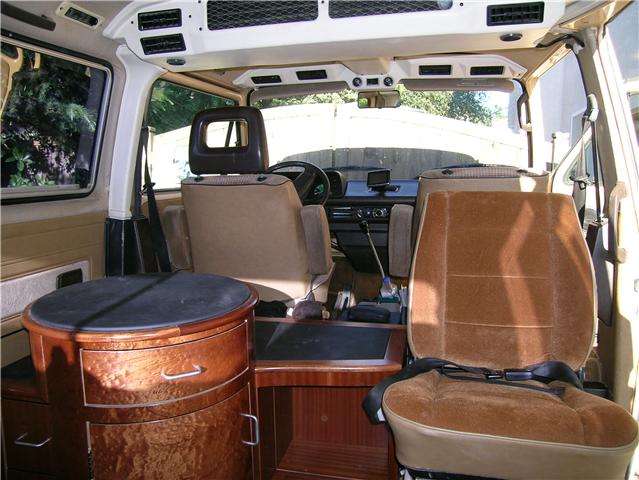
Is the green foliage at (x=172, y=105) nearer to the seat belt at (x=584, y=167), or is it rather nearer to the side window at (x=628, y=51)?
the seat belt at (x=584, y=167)

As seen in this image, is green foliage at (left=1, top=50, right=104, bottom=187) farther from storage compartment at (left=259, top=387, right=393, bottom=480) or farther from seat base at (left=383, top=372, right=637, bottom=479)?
seat base at (left=383, top=372, right=637, bottom=479)

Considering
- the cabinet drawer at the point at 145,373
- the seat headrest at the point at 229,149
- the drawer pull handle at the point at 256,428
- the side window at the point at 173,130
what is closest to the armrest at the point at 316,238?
the seat headrest at the point at 229,149

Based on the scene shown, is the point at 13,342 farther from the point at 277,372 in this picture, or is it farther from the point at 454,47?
the point at 454,47

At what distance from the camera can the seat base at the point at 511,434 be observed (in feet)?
4.37

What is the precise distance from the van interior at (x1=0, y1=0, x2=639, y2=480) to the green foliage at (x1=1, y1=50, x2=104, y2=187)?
1 centimetres

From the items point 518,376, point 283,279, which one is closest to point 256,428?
point 518,376

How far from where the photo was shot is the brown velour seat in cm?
146

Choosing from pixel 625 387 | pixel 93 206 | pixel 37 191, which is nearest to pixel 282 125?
pixel 93 206

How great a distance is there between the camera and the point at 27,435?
1635 mm

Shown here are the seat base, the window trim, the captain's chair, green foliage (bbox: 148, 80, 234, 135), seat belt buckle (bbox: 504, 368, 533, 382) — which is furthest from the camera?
green foliage (bbox: 148, 80, 234, 135)

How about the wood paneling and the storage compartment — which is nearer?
the wood paneling

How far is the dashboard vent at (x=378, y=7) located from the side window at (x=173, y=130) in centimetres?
120

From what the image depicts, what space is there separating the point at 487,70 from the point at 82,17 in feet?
7.87

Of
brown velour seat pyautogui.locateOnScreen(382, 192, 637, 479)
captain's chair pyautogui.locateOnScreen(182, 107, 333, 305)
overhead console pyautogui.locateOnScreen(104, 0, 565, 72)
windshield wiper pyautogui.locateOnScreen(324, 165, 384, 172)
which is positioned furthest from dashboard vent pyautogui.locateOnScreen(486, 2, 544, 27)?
windshield wiper pyautogui.locateOnScreen(324, 165, 384, 172)
